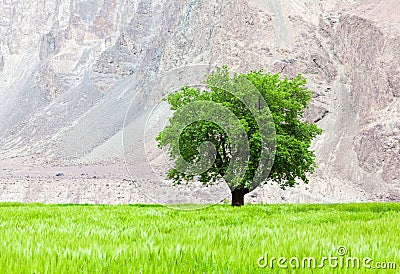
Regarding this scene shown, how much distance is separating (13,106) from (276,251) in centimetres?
19492

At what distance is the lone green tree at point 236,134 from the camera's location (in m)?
19.4

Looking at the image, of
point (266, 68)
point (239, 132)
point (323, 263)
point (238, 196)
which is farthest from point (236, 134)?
point (266, 68)

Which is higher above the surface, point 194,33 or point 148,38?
point 148,38

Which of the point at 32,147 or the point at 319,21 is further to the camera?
the point at 32,147

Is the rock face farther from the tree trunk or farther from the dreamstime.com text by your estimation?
the dreamstime.com text

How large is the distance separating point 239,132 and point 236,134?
54cm

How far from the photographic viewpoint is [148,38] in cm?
17838

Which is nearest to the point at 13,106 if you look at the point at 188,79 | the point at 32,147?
the point at 32,147

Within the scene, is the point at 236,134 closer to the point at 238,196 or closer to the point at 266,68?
the point at 238,196

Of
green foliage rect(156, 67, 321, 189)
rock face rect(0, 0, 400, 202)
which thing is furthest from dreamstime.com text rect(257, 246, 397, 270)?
rock face rect(0, 0, 400, 202)

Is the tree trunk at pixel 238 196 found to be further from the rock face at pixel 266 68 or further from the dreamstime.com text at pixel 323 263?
the dreamstime.com text at pixel 323 263

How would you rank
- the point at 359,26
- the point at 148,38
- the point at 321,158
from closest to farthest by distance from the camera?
the point at 321,158
the point at 359,26
the point at 148,38

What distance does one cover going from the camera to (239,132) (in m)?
18.0

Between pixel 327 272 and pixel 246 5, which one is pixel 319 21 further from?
pixel 327 272
